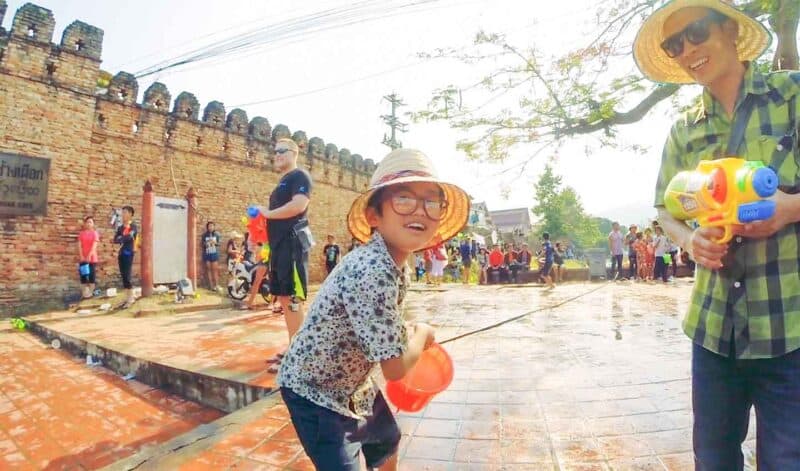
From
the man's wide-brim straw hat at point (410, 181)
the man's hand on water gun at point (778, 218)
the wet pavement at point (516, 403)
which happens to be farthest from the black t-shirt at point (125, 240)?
the man's hand on water gun at point (778, 218)

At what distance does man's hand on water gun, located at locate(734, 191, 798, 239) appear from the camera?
1104 millimetres

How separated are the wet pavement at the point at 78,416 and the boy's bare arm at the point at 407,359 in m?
2.28

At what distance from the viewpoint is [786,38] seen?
5.65 m

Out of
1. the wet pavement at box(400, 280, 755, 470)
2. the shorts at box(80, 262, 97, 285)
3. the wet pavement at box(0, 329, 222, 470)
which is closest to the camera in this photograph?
the wet pavement at box(400, 280, 755, 470)

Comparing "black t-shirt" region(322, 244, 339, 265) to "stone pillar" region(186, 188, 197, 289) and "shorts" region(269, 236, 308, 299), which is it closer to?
"stone pillar" region(186, 188, 197, 289)

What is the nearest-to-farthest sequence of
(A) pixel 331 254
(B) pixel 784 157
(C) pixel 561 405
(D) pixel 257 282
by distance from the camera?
1. (B) pixel 784 157
2. (C) pixel 561 405
3. (D) pixel 257 282
4. (A) pixel 331 254

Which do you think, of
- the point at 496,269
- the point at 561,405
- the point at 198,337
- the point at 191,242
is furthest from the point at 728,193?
the point at 496,269

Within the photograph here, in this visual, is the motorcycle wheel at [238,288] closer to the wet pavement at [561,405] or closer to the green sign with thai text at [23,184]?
the green sign with thai text at [23,184]

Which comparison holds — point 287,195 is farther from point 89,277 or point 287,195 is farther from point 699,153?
point 89,277

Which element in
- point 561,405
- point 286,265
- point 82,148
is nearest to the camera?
point 561,405

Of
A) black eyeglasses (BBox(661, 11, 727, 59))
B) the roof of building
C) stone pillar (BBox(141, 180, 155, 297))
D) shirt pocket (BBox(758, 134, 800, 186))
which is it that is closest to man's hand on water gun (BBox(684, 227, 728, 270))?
shirt pocket (BBox(758, 134, 800, 186))

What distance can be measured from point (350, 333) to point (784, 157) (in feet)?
4.39

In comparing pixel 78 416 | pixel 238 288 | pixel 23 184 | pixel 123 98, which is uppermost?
pixel 123 98

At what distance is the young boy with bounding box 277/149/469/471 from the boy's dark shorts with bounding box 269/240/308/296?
202 centimetres
